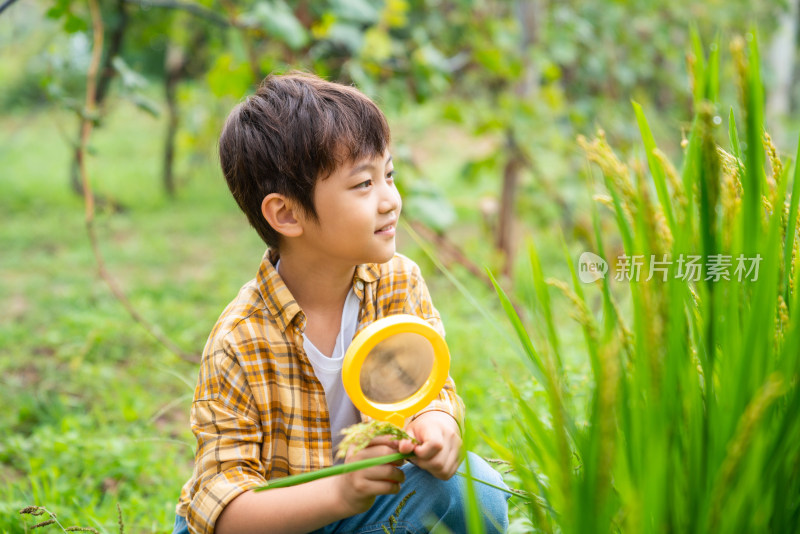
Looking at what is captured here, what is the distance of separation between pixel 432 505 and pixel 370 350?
344mm

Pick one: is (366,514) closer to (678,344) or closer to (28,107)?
(678,344)

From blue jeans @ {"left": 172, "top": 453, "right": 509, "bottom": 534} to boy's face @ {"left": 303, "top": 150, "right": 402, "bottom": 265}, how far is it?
344 mm

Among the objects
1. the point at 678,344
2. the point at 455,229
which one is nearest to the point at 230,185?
the point at 678,344

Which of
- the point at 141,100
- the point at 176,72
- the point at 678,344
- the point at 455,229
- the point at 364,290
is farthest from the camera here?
the point at 176,72

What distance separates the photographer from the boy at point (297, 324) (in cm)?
107

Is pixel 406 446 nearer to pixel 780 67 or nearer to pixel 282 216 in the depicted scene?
pixel 282 216

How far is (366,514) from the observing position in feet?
3.81

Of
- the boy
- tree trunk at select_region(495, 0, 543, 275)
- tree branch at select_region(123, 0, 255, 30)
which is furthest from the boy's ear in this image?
tree trunk at select_region(495, 0, 543, 275)

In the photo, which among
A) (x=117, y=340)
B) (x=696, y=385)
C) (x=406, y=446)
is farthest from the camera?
(x=117, y=340)

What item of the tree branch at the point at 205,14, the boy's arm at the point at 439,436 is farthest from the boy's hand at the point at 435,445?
the tree branch at the point at 205,14

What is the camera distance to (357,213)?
1105 mm

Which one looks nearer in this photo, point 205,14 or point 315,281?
point 315,281

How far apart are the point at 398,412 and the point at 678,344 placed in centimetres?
43

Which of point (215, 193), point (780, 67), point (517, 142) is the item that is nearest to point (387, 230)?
point (517, 142)
